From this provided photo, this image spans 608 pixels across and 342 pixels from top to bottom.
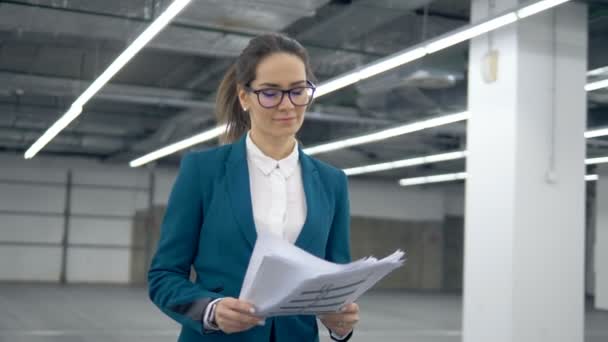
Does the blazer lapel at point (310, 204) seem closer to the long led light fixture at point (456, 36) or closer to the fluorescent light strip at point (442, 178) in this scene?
the long led light fixture at point (456, 36)

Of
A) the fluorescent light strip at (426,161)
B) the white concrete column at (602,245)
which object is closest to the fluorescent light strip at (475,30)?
the fluorescent light strip at (426,161)

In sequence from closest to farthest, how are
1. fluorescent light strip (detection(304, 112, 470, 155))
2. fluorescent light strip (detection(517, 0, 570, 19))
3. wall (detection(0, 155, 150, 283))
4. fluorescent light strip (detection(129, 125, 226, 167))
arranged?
fluorescent light strip (detection(517, 0, 570, 19)) → fluorescent light strip (detection(304, 112, 470, 155)) → fluorescent light strip (detection(129, 125, 226, 167)) → wall (detection(0, 155, 150, 283))

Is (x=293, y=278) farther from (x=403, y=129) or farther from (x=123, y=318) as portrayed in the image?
(x=123, y=318)

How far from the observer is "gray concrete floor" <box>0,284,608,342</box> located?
372 inches

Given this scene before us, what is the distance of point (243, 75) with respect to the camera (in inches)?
63.2

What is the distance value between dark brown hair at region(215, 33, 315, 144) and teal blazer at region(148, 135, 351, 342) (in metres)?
0.15

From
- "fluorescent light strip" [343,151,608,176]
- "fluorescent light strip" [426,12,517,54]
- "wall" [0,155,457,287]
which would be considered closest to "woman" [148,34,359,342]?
"fluorescent light strip" [426,12,517,54]

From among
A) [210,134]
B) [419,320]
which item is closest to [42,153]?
[210,134]

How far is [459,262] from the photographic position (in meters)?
23.2

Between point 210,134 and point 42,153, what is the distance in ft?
28.3

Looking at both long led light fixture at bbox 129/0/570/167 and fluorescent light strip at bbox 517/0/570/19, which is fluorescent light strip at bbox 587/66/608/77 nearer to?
long led light fixture at bbox 129/0/570/167

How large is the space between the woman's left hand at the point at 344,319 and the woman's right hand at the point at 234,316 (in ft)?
0.66

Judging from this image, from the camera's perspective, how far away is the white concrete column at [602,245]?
16.6 metres

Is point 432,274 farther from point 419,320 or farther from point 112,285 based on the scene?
point 419,320
